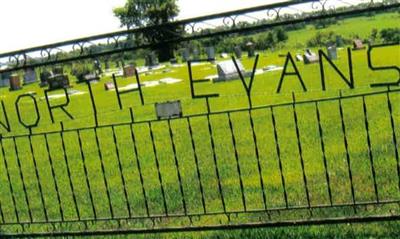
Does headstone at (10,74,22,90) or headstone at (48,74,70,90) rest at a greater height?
headstone at (48,74,70,90)

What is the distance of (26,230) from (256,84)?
12.0m

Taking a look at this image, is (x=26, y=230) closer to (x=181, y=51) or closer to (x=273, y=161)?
(x=181, y=51)

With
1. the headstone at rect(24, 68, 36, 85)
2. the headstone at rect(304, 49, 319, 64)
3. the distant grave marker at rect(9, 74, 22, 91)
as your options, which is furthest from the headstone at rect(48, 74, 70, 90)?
the distant grave marker at rect(9, 74, 22, 91)

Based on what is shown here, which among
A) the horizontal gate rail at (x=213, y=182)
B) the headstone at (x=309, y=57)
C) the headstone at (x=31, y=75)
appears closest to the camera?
the horizontal gate rail at (x=213, y=182)

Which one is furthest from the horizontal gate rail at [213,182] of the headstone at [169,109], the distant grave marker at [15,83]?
the distant grave marker at [15,83]

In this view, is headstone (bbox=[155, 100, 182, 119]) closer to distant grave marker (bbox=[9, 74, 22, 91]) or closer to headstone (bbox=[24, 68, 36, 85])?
headstone (bbox=[24, 68, 36, 85])

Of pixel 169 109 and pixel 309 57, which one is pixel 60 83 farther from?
pixel 309 57

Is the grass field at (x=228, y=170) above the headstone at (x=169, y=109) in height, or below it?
below

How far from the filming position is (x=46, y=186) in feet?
26.6

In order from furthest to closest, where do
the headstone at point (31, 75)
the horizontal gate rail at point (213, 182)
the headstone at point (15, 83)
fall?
the headstone at point (15, 83)
the headstone at point (31, 75)
the horizontal gate rail at point (213, 182)

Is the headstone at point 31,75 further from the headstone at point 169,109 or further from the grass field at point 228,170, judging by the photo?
the headstone at point 169,109

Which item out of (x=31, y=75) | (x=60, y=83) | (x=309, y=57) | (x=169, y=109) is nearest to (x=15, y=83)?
(x=31, y=75)

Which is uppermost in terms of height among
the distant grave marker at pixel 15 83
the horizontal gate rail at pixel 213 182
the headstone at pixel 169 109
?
the headstone at pixel 169 109

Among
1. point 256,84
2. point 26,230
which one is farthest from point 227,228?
point 256,84
